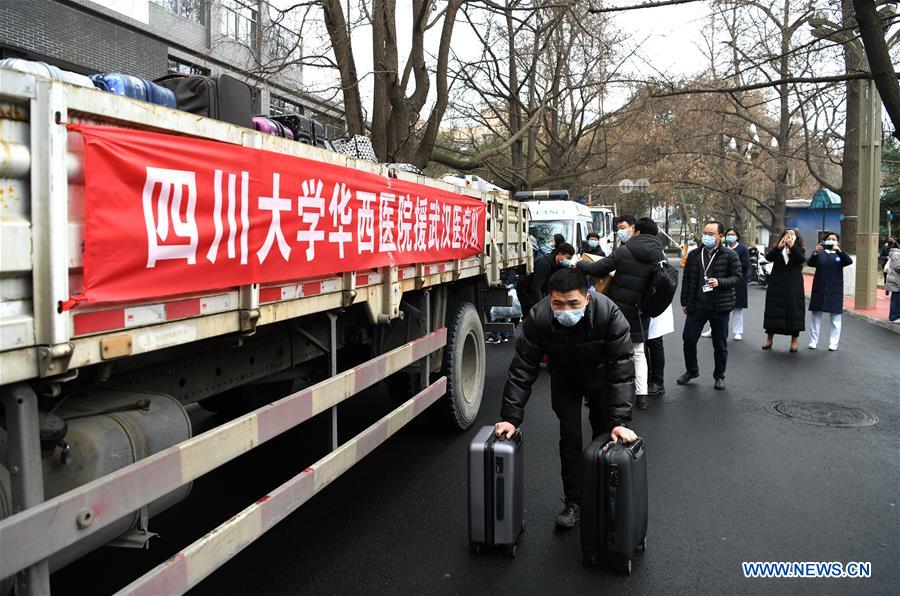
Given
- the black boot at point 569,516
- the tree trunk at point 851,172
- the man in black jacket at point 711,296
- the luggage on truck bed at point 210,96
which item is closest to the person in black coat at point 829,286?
the man in black jacket at point 711,296

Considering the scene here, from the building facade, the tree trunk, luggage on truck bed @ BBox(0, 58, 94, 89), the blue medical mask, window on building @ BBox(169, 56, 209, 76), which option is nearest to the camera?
luggage on truck bed @ BBox(0, 58, 94, 89)

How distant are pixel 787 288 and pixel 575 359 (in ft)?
24.7

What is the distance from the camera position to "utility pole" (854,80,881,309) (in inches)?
606

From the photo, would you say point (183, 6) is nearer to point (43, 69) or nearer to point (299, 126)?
point (299, 126)

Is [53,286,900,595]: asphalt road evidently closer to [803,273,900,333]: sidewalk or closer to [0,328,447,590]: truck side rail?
[0,328,447,590]: truck side rail

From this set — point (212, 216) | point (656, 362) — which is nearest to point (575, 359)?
point (212, 216)

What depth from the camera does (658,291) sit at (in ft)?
22.0

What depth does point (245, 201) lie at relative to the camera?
2828 mm

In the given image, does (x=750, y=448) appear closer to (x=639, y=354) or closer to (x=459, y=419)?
(x=639, y=354)

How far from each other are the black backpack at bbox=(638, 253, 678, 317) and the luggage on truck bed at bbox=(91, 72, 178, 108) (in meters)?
4.85

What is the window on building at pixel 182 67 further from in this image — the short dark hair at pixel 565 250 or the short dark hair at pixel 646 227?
the short dark hair at pixel 646 227

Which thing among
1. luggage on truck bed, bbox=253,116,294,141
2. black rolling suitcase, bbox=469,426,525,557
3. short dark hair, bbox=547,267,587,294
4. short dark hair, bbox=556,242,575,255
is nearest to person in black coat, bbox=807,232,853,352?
short dark hair, bbox=556,242,575,255

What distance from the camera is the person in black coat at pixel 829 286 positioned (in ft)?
33.3

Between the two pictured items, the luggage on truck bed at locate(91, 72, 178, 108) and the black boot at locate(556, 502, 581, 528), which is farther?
the black boot at locate(556, 502, 581, 528)
